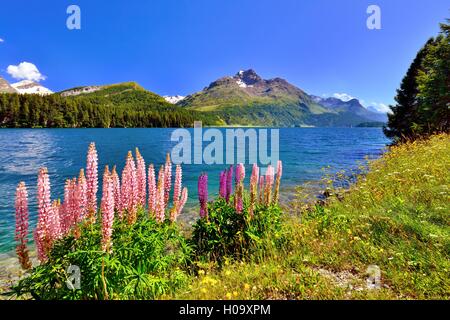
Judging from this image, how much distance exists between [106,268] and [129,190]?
1.62m

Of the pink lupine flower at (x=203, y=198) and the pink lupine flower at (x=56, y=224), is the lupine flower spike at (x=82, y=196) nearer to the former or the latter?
the pink lupine flower at (x=56, y=224)

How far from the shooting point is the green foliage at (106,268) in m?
4.36

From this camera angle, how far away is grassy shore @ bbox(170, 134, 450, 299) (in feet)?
15.8

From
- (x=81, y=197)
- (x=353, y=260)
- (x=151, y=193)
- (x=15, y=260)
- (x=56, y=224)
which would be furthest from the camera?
(x=15, y=260)

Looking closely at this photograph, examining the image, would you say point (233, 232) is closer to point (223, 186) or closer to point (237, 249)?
point (237, 249)

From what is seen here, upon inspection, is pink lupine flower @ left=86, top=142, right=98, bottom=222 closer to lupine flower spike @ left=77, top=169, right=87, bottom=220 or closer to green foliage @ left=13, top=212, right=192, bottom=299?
lupine flower spike @ left=77, top=169, right=87, bottom=220

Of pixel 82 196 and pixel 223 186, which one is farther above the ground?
pixel 82 196


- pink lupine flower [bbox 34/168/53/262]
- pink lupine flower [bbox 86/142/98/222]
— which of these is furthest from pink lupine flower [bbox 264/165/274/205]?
pink lupine flower [bbox 34/168/53/262]

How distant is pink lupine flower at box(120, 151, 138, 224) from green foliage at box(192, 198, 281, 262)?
2560mm

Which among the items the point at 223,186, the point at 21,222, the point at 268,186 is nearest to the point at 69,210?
the point at 21,222

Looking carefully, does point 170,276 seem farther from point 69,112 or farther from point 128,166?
point 69,112

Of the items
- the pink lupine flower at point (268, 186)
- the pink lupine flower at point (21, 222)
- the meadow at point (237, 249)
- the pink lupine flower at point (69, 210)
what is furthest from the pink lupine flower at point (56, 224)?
the pink lupine flower at point (268, 186)

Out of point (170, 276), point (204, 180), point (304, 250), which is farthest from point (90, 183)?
point (304, 250)

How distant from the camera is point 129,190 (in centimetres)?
552
